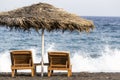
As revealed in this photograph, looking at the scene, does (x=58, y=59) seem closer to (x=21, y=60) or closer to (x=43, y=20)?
(x=21, y=60)

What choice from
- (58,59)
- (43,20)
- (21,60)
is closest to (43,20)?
(43,20)

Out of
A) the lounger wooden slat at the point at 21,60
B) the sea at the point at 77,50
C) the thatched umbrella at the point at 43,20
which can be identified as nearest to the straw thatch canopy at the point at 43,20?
the thatched umbrella at the point at 43,20

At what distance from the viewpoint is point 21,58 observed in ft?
43.5

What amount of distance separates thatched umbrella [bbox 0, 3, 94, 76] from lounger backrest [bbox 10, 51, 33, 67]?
68cm

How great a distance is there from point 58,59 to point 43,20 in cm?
112

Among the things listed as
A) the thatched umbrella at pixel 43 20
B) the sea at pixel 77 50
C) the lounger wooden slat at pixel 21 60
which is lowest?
the sea at pixel 77 50

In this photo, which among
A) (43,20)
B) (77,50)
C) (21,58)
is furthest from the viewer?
(77,50)

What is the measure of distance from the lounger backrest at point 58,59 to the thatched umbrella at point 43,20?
71 centimetres

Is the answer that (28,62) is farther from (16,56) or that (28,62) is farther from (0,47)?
(0,47)

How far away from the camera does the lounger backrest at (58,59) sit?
→ 13008 millimetres

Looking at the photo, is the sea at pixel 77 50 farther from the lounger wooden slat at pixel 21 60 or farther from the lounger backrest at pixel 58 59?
the lounger wooden slat at pixel 21 60

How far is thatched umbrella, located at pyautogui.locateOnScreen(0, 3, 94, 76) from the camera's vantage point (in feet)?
42.8

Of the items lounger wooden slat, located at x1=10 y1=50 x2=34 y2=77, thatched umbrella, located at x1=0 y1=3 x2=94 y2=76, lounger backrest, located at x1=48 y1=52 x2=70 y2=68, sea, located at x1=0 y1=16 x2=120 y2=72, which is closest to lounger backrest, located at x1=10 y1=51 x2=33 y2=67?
lounger wooden slat, located at x1=10 y1=50 x2=34 y2=77

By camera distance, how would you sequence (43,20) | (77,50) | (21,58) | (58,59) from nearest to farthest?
(43,20) → (58,59) → (21,58) → (77,50)
